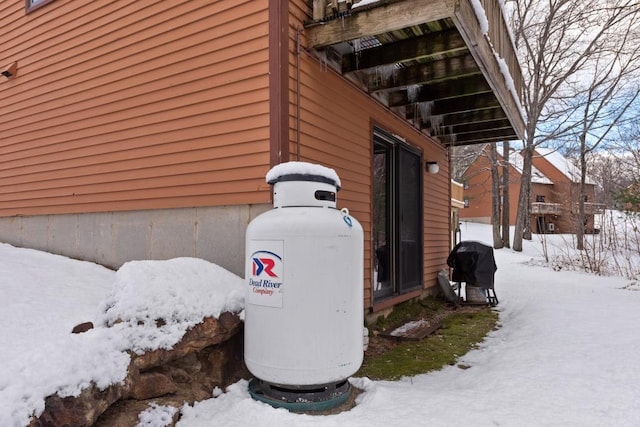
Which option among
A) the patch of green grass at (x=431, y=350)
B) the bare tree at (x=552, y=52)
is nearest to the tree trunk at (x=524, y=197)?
the bare tree at (x=552, y=52)

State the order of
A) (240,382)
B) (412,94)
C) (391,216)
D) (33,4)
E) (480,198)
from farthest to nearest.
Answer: (480,198) → (33,4) → (391,216) → (412,94) → (240,382)

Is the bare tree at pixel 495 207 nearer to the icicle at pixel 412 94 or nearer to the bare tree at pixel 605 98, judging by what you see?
the bare tree at pixel 605 98

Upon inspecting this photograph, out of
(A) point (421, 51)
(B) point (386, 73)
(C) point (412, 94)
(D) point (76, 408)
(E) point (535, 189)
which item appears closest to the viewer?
(D) point (76, 408)

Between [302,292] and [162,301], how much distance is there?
0.91m

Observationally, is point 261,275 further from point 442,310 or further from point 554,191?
point 554,191

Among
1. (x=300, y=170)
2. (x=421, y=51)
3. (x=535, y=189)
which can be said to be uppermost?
(x=535, y=189)

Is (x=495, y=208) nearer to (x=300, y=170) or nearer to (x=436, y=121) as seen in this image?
(x=436, y=121)

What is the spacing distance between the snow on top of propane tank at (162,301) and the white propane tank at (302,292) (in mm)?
352

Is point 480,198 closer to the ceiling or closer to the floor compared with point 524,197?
closer to the ceiling

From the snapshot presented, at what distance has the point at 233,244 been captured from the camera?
388cm

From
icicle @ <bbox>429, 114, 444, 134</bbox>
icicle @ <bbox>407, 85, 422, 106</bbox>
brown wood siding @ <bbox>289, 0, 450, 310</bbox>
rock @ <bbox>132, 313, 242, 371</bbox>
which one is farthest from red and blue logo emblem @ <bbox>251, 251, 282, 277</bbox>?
icicle @ <bbox>429, 114, 444, 134</bbox>

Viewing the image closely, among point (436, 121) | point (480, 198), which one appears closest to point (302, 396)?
point (436, 121)

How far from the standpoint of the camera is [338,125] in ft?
14.6

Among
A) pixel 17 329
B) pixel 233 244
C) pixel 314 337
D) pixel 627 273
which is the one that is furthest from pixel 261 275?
pixel 627 273
